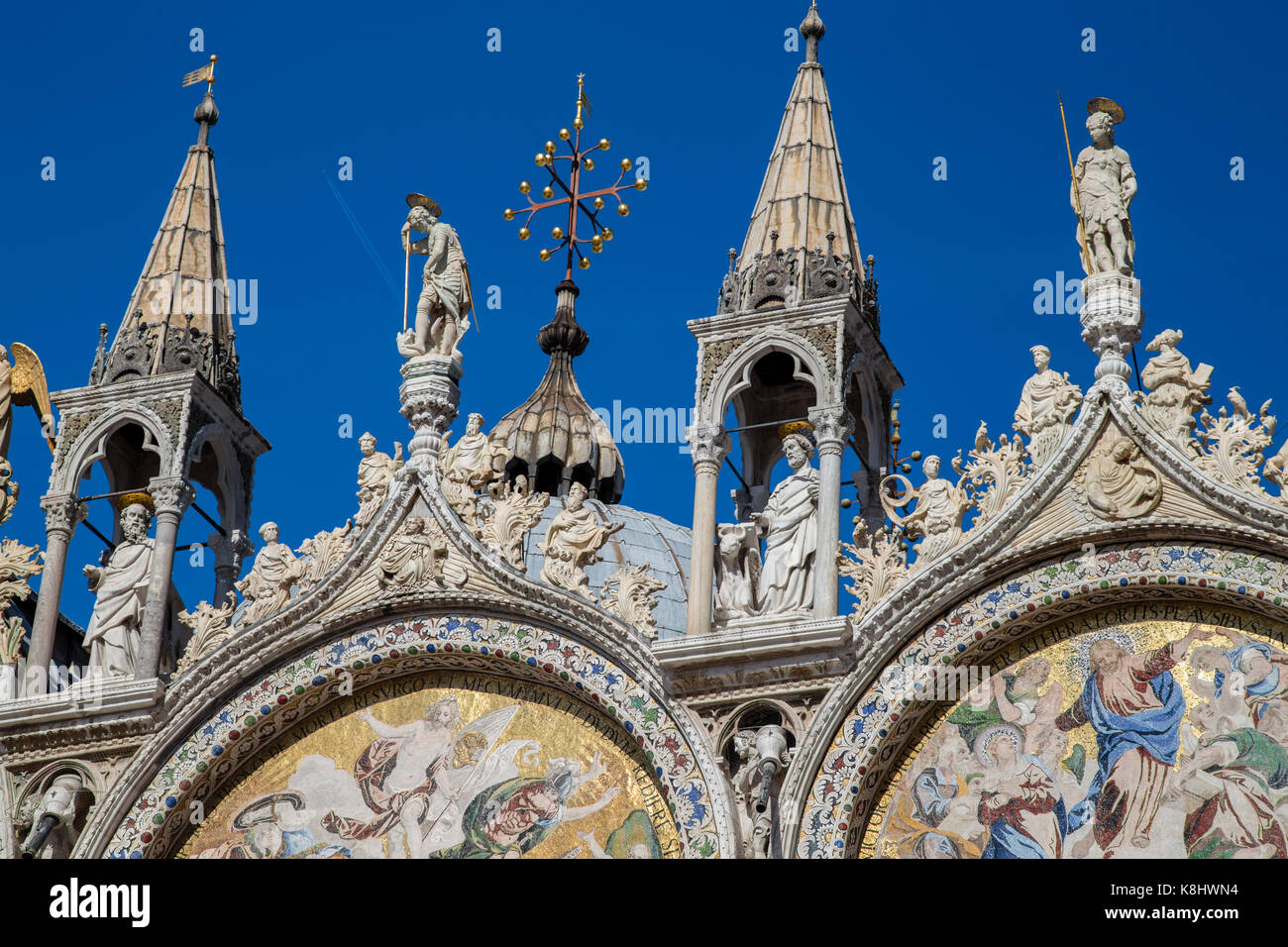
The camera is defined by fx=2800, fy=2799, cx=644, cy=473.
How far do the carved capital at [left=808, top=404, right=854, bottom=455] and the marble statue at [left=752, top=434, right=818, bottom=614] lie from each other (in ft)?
0.98

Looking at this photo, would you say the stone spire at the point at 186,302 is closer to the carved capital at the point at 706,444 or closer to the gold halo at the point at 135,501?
the gold halo at the point at 135,501

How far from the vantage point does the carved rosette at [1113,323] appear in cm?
1861

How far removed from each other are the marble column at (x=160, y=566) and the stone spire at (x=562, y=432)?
873 cm

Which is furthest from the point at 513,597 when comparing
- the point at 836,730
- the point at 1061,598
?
the point at 1061,598

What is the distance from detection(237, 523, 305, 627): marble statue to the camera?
65.9ft

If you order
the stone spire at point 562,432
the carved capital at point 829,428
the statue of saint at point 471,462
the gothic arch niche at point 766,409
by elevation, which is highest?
the stone spire at point 562,432

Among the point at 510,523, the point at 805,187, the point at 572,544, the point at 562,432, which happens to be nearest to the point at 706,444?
the point at 572,544

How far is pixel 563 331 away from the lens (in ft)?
102

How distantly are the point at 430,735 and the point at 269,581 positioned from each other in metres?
1.71

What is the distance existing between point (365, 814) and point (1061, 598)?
5.04 m

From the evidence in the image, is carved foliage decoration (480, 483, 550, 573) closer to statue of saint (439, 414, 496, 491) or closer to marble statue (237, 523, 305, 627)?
statue of saint (439, 414, 496, 491)

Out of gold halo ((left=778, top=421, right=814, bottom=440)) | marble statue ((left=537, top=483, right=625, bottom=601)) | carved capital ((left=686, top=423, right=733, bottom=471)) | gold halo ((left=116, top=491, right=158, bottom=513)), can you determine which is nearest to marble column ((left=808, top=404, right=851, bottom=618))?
carved capital ((left=686, top=423, right=733, bottom=471))

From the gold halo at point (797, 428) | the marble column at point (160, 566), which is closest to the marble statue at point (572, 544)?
the gold halo at point (797, 428)
